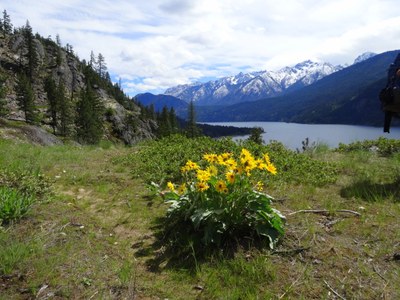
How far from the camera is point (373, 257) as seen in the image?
4109 millimetres

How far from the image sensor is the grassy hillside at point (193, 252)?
146 inches

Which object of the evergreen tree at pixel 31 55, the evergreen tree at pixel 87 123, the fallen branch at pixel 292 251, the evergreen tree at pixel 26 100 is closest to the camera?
the fallen branch at pixel 292 251

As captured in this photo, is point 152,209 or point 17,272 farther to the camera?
point 152,209

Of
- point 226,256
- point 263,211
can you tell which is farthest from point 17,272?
point 263,211

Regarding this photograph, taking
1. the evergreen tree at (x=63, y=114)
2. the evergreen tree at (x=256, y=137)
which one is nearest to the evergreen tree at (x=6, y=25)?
the evergreen tree at (x=63, y=114)

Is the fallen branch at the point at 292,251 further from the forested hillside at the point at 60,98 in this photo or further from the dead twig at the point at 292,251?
the forested hillside at the point at 60,98

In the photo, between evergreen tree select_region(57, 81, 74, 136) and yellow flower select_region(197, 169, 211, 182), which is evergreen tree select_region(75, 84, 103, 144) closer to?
evergreen tree select_region(57, 81, 74, 136)

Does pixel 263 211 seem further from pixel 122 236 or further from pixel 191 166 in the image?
pixel 122 236

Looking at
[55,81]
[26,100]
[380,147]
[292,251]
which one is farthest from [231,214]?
[55,81]

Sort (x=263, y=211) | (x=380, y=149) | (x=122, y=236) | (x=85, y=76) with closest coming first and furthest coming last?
(x=263, y=211) < (x=122, y=236) < (x=380, y=149) < (x=85, y=76)

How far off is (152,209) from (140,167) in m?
3.27

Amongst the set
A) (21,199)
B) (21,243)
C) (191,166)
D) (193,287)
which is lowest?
(193,287)

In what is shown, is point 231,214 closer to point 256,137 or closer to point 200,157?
point 200,157

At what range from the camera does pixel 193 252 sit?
4.41 meters
